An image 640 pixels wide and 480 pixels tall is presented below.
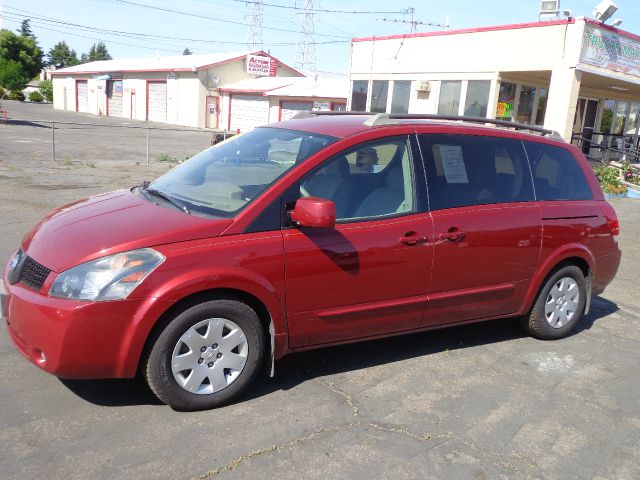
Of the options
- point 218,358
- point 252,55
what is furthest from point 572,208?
point 252,55

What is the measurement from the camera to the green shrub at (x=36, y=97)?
69.8 m

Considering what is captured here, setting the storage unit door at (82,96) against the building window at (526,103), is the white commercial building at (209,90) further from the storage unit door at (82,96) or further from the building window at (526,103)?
the building window at (526,103)

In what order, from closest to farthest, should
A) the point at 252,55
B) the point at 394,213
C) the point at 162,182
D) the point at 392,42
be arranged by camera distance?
the point at 394,213
the point at 162,182
the point at 392,42
the point at 252,55

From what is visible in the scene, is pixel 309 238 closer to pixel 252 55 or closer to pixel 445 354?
pixel 445 354

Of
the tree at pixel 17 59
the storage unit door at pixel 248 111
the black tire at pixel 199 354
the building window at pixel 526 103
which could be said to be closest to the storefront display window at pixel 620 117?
the building window at pixel 526 103

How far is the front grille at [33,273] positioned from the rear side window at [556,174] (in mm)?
3716

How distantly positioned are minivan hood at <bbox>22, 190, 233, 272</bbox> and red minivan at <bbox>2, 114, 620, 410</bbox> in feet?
0.04

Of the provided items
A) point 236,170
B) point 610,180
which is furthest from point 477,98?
point 236,170

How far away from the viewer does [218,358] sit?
11.7 feet

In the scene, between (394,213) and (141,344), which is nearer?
(141,344)

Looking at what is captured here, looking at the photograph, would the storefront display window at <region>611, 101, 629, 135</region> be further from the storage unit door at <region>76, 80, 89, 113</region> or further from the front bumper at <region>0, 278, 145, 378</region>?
the storage unit door at <region>76, 80, 89, 113</region>

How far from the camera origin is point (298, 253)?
12.2 ft

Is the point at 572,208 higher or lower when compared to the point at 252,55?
lower

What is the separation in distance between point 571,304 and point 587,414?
1549mm
